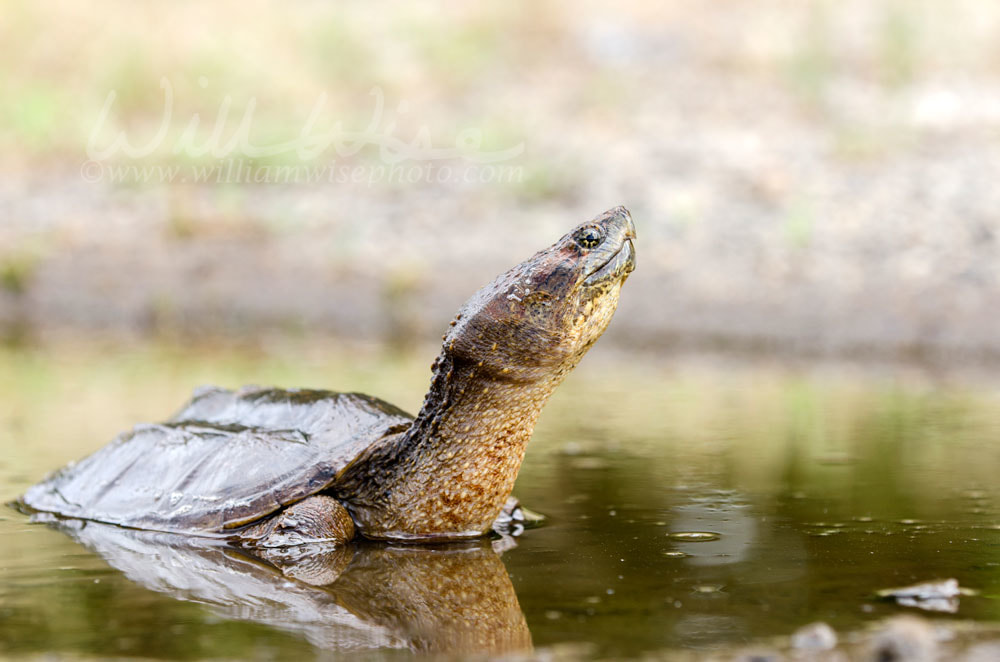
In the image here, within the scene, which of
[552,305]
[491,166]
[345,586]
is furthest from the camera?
[491,166]

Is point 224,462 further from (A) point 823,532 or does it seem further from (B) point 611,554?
(A) point 823,532

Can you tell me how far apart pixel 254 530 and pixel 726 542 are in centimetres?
169

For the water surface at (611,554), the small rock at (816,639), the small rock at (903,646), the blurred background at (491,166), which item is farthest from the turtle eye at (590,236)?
the blurred background at (491,166)

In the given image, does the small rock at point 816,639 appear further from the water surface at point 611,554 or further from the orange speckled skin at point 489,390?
the orange speckled skin at point 489,390

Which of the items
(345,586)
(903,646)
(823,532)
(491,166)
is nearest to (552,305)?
(345,586)

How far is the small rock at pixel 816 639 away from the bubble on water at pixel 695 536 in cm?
120

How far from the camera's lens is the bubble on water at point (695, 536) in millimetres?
4180

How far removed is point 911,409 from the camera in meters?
6.91

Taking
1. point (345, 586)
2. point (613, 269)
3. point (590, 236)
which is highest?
point (590, 236)

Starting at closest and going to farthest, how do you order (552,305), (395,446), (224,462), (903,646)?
(903,646), (552,305), (395,446), (224,462)

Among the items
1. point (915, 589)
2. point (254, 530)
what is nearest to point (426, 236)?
point (254, 530)

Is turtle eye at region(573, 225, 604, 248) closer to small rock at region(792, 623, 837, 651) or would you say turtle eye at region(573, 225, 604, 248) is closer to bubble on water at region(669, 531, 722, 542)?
bubble on water at region(669, 531, 722, 542)

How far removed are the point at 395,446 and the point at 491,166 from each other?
8.79 m

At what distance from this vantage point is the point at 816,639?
9.55 ft
